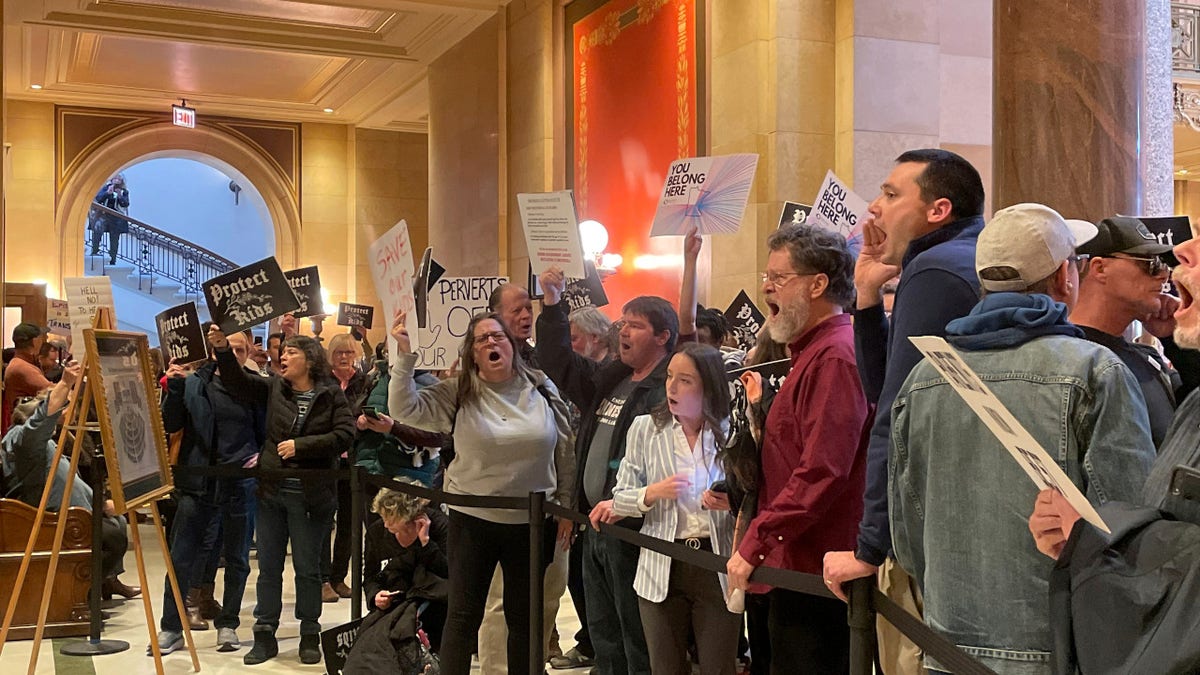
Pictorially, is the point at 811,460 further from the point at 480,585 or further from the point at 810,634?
the point at 480,585

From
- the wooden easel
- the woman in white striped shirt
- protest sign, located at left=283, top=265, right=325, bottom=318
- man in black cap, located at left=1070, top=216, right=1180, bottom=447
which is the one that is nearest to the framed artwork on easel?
the wooden easel

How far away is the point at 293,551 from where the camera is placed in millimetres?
5891

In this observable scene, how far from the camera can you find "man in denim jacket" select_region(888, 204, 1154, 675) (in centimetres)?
212

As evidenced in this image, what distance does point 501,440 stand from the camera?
15.1 feet

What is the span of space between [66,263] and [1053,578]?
1759 cm

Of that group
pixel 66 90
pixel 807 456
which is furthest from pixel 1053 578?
pixel 66 90

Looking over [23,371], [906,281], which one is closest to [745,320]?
[906,281]

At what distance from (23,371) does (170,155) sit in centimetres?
1019

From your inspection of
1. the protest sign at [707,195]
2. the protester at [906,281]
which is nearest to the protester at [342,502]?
the protest sign at [707,195]

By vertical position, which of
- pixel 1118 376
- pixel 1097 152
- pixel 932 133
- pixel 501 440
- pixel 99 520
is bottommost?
pixel 99 520

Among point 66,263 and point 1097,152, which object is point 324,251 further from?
point 1097,152

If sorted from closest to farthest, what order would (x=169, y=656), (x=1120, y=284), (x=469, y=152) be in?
(x=1120, y=284), (x=169, y=656), (x=469, y=152)

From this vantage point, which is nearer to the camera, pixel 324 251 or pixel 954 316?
pixel 954 316

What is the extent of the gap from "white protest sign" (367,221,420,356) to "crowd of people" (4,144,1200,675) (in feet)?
0.97
